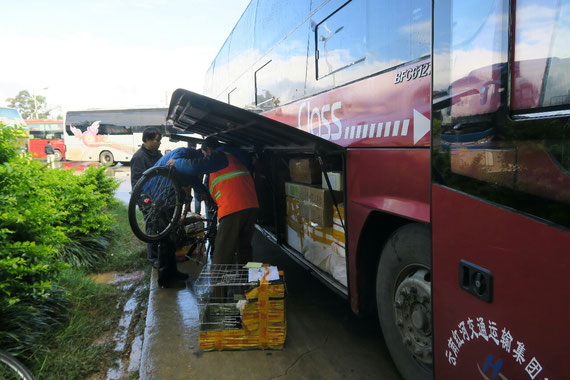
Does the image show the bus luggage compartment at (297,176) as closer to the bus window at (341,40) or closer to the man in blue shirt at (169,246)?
the man in blue shirt at (169,246)

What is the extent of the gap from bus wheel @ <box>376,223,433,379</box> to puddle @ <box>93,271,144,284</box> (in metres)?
3.63

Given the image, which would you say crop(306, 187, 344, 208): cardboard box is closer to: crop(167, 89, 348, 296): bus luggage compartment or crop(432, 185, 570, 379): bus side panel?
crop(167, 89, 348, 296): bus luggage compartment

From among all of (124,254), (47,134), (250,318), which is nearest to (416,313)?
(250,318)

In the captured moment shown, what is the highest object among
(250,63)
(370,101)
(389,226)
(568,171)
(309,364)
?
(250,63)

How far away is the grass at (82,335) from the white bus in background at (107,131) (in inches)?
799

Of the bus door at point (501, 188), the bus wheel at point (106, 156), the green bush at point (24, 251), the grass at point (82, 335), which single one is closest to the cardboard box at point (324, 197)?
the bus door at point (501, 188)

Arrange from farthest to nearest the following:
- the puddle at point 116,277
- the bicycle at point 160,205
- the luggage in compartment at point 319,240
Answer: the puddle at point 116,277, the bicycle at point 160,205, the luggage in compartment at point 319,240

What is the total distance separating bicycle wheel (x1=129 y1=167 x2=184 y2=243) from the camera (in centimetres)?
421

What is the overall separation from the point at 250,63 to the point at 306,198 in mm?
3398

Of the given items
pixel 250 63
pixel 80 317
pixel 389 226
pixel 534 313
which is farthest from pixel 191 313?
pixel 250 63

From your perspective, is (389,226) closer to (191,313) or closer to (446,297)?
(446,297)

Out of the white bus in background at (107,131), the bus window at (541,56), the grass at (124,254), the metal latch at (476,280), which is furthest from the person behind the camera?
the white bus in background at (107,131)

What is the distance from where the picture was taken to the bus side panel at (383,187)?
218 cm

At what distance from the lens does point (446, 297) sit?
1.85 m
